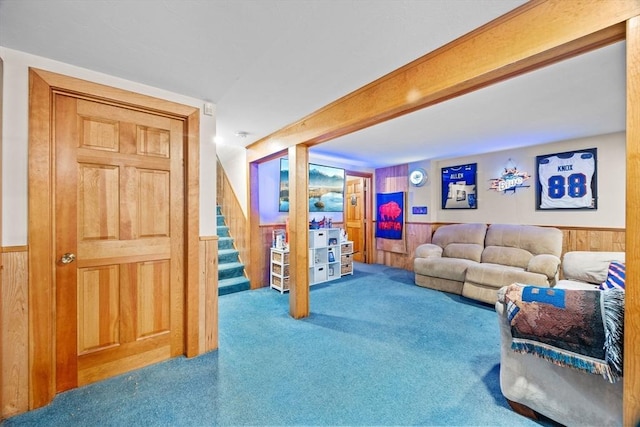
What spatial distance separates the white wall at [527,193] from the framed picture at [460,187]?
0.26ft

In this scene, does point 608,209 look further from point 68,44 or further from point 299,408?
point 68,44

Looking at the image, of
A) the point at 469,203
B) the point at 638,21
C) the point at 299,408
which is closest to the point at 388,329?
the point at 299,408

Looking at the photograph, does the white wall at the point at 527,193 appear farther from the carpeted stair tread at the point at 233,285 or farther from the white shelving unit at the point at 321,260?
the carpeted stair tread at the point at 233,285

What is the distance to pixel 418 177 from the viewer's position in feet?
17.4

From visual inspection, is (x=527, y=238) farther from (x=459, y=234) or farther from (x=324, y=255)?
(x=324, y=255)

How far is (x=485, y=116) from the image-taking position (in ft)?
9.32

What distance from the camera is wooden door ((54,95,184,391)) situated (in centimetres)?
181

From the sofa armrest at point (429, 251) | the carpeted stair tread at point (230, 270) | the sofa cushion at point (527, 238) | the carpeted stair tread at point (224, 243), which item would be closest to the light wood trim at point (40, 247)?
the carpeted stair tread at point (230, 270)

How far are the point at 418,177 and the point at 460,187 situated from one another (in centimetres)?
80

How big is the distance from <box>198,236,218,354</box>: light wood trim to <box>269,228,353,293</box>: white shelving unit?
1633 mm

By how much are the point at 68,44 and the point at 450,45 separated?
2333 millimetres

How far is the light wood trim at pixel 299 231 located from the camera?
302cm

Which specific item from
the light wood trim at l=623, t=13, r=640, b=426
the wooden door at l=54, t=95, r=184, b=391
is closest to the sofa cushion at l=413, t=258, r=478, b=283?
the light wood trim at l=623, t=13, r=640, b=426

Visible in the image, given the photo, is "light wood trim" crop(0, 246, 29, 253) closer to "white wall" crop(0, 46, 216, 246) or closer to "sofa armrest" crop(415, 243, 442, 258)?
"white wall" crop(0, 46, 216, 246)
